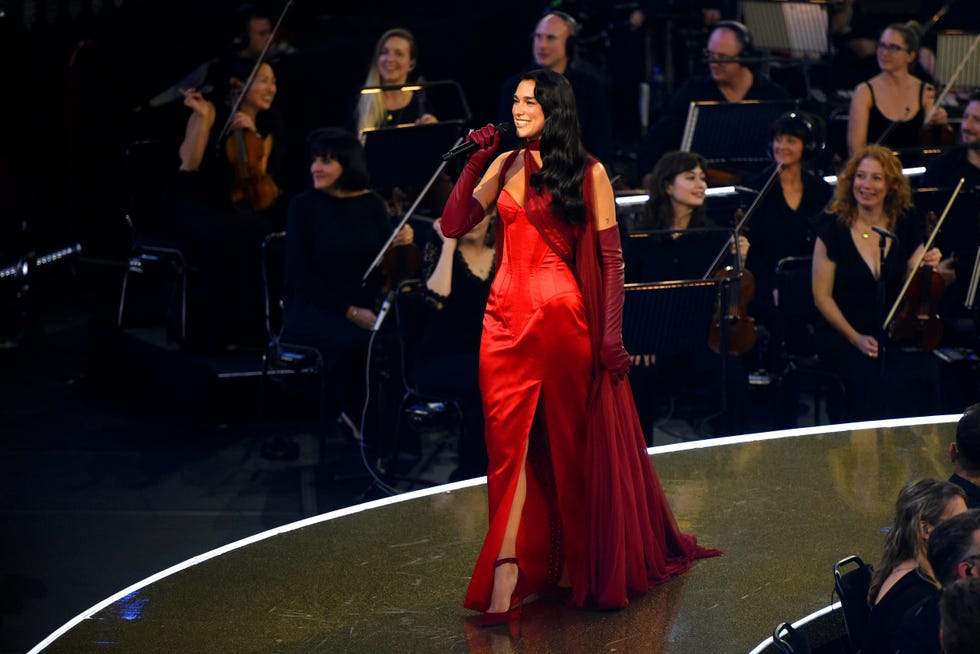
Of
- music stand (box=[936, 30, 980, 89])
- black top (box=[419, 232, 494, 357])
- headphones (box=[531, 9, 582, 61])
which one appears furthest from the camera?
music stand (box=[936, 30, 980, 89])

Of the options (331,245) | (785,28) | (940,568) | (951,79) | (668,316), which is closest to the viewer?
(940,568)

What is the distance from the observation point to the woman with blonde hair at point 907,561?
10.6ft

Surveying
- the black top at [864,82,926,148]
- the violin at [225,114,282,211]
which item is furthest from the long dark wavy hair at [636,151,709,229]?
the violin at [225,114,282,211]

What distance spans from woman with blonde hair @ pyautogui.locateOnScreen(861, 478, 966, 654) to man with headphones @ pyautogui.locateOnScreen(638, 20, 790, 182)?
3.56 metres

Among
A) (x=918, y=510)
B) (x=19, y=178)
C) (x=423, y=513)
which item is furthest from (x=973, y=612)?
(x=19, y=178)

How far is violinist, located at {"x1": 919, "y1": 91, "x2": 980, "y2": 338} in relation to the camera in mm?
5984

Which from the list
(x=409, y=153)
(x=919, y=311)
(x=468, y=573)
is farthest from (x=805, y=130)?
(x=468, y=573)

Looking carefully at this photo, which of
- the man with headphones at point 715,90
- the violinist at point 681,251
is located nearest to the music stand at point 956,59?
the man with headphones at point 715,90

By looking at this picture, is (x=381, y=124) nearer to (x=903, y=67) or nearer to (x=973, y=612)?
(x=903, y=67)

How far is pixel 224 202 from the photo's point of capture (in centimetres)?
658

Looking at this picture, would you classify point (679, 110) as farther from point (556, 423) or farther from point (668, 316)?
point (556, 423)

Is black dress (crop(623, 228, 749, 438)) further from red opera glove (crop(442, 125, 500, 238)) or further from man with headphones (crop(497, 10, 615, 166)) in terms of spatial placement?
red opera glove (crop(442, 125, 500, 238))

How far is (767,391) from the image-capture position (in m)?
6.04

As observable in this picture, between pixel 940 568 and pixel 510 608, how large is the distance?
111 centimetres
